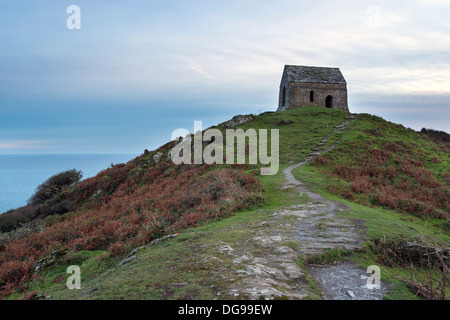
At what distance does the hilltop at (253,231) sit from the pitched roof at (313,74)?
83.5 feet

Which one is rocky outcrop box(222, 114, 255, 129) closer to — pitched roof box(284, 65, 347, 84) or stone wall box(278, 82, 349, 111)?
stone wall box(278, 82, 349, 111)

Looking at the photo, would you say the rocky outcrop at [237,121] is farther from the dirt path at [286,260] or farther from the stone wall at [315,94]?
the dirt path at [286,260]

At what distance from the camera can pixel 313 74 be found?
52.8m

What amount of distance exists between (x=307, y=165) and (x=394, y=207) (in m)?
8.63

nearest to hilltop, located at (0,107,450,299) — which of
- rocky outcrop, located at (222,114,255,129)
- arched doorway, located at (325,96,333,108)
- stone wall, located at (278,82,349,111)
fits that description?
rocky outcrop, located at (222,114,255,129)

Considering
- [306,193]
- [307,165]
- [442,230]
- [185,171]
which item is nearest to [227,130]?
[185,171]

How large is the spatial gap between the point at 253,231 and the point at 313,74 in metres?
50.0

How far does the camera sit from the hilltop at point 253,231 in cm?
572

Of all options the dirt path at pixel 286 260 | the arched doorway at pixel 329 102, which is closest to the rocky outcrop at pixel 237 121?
the arched doorway at pixel 329 102

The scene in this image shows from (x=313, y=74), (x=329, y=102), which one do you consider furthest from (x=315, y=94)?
(x=313, y=74)

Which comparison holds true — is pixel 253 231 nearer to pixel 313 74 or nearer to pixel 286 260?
pixel 286 260

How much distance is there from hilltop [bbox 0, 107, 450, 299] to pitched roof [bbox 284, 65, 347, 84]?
83.5 feet

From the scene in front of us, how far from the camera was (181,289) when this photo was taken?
16.6 feet
